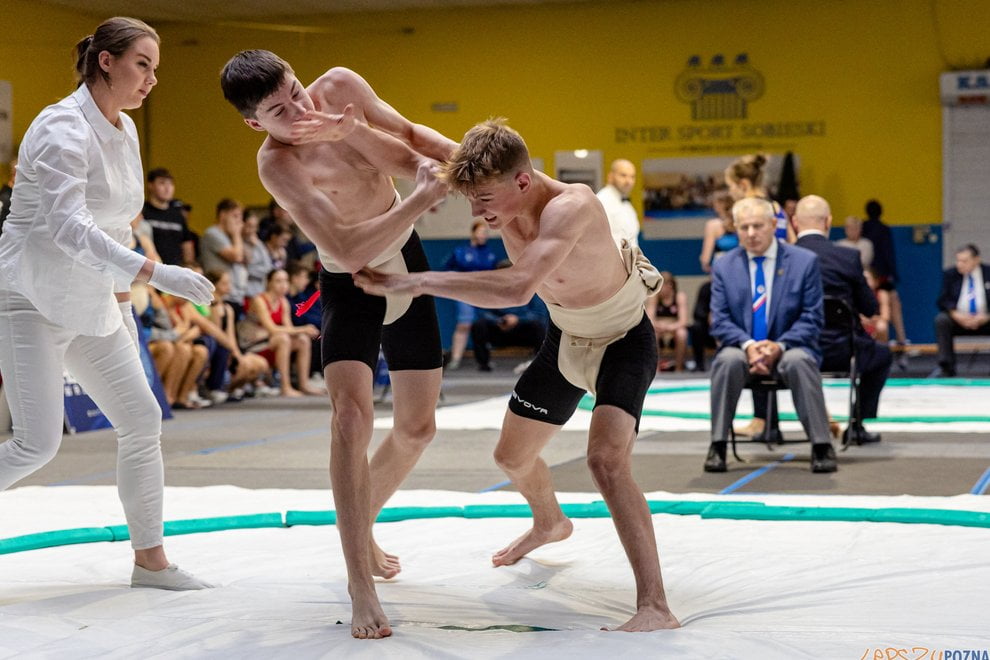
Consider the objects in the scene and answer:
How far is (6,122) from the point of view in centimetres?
1281

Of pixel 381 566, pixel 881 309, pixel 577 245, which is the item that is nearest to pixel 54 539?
pixel 381 566

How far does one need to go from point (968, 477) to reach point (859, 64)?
9310 mm

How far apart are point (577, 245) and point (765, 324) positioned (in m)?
2.79

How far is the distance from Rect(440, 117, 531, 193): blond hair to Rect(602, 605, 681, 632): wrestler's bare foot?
102 cm

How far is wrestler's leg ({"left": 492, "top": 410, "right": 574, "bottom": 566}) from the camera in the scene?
332 centimetres

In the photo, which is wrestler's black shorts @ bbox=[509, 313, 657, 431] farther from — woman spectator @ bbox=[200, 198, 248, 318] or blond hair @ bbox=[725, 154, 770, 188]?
woman spectator @ bbox=[200, 198, 248, 318]

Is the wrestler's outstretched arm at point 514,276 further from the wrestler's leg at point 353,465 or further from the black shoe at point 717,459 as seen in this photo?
the black shoe at point 717,459

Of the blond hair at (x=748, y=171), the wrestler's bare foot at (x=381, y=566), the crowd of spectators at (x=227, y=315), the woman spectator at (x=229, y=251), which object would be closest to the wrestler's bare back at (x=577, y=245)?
the wrestler's bare foot at (x=381, y=566)

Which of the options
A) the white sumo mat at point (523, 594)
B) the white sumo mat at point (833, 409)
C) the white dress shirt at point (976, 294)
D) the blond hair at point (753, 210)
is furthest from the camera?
the white dress shirt at point (976, 294)

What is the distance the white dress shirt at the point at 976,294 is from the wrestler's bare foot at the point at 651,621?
8.44 metres

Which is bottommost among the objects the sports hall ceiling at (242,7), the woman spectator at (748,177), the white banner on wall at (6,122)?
the woman spectator at (748,177)

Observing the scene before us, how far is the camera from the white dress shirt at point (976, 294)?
1039cm

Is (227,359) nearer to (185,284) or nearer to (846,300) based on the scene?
(846,300)

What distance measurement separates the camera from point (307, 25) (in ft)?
48.4
